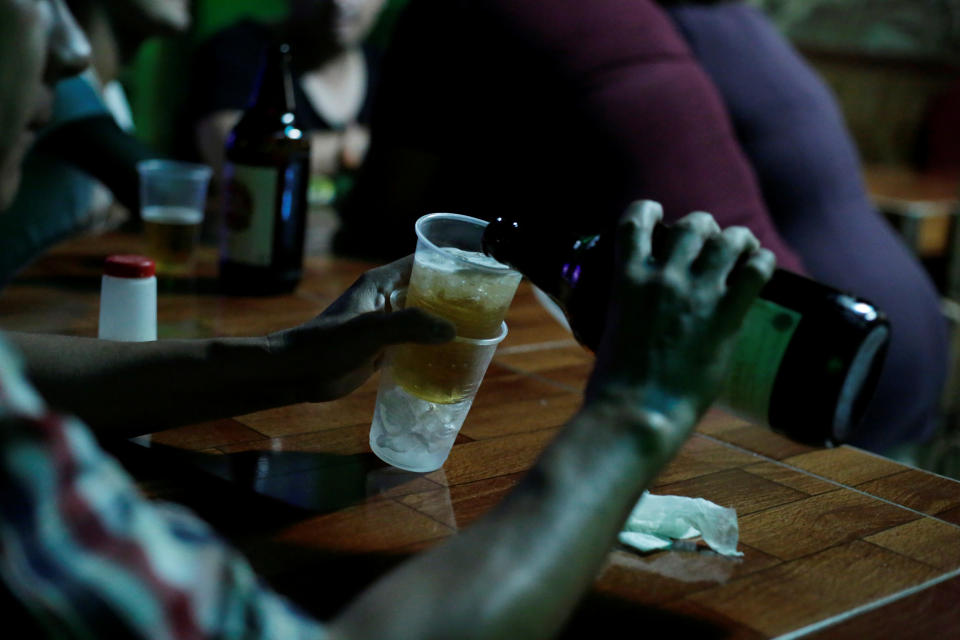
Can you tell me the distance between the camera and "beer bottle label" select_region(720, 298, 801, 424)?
67cm

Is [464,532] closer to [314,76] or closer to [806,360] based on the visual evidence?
[806,360]

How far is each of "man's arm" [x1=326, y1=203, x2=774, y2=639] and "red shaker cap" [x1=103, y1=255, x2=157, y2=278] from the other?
58 centimetres

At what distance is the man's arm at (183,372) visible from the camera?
0.73m

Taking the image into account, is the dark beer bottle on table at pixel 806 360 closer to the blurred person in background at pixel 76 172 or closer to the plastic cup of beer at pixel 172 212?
the plastic cup of beer at pixel 172 212

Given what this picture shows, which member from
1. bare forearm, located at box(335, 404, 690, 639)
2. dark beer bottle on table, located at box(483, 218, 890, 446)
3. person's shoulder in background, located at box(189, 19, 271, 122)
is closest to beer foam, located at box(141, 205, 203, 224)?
dark beer bottle on table, located at box(483, 218, 890, 446)

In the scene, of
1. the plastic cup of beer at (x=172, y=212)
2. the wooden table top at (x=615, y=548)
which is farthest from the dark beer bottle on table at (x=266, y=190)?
the wooden table top at (x=615, y=548)

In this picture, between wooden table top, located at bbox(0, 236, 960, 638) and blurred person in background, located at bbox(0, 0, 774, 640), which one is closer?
blurred person in background, located at bbox(0, 0, 774, 640)

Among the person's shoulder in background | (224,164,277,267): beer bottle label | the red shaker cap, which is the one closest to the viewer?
the red shaker cap

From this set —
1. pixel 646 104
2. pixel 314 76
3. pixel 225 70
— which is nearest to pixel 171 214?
pixel 646 104

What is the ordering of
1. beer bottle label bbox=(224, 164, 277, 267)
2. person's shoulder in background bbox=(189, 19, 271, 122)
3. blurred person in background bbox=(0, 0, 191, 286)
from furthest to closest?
person's shoulder in background bbox=(189, 19, 271, 122)
blurred person in background bbox=(0, 0, 191, 286)
beer bottle label bbox=(224, 164, 277, 267)

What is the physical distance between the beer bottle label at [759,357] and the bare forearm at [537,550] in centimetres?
19

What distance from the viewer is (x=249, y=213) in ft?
3.97

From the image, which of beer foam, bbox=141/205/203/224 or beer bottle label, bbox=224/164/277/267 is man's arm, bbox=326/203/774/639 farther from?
beer foam, bbox=141/205/203/224

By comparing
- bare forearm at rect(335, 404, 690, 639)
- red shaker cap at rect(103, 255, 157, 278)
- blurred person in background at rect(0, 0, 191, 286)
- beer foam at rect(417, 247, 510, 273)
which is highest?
beer foam at rect(417, 247, 510, 273)
